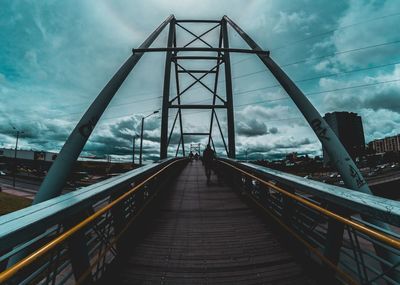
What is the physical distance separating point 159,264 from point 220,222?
1856mm

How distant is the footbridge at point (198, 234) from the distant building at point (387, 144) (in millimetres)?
145609

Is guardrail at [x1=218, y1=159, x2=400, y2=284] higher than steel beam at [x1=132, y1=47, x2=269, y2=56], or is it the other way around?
steel beam at [x1=132, y1=47, x2=269, y2=56]

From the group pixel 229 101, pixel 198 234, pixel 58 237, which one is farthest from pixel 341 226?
pixel 229 101

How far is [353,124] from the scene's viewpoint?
228 ft

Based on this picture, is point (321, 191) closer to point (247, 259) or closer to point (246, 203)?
point (247, 259)

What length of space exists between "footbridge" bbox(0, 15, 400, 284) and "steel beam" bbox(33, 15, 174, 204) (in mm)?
23

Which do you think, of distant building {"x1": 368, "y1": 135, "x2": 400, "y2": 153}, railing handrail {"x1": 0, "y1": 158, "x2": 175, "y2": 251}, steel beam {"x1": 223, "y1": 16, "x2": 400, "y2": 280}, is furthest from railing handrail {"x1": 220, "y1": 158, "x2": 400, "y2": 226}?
distant building {"x1": 368, "y1": 135, "x2": 400, "y2": 153}

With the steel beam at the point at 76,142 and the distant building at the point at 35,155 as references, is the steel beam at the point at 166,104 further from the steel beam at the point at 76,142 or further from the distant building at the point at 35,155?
the distant building at the point at 35,155

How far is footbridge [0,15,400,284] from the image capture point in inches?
63.4

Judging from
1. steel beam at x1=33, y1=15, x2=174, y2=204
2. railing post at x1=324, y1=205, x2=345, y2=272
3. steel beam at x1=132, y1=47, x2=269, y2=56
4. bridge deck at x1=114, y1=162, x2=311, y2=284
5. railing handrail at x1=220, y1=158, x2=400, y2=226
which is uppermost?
steel beam at x1=132, y1=47, x2=269, y2=56

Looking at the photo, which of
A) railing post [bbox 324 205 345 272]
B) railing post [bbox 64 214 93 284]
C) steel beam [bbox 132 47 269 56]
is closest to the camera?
railing post [bbox 64 214 93 284]

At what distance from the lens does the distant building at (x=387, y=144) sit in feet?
400

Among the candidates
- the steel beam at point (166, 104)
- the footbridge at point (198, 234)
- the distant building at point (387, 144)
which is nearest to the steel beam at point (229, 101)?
the steel beam at point (166, 104)

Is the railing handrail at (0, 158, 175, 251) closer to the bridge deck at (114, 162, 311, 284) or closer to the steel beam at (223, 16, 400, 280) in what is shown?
the bridge deck at (114, 162, 311, 284)
